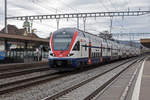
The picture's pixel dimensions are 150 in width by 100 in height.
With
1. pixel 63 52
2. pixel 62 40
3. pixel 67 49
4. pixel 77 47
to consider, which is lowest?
pixel 63 52

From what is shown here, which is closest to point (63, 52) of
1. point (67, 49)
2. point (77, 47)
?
point (67, 49)

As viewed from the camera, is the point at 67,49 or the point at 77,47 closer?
the point at 67,49

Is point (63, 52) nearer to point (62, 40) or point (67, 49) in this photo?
point (67, 49)

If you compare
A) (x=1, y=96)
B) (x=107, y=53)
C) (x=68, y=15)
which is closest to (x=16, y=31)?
(x=68, y=15)

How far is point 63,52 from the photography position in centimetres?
1700

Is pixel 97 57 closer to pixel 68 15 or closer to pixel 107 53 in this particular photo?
pixel 107 53

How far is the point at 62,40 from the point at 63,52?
1.06 meters

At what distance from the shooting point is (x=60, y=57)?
666 inches

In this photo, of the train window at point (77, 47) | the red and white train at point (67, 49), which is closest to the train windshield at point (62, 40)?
the red and white train at point (67, 49)

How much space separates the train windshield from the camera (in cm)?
1722

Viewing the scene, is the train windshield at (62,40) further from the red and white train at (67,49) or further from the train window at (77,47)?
the train window at (77,47)

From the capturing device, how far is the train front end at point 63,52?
55.5ft

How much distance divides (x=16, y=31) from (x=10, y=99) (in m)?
83.7

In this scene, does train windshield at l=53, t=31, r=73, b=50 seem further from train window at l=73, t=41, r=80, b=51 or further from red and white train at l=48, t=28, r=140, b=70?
train window at l=73, t=41, r=80, b=51
